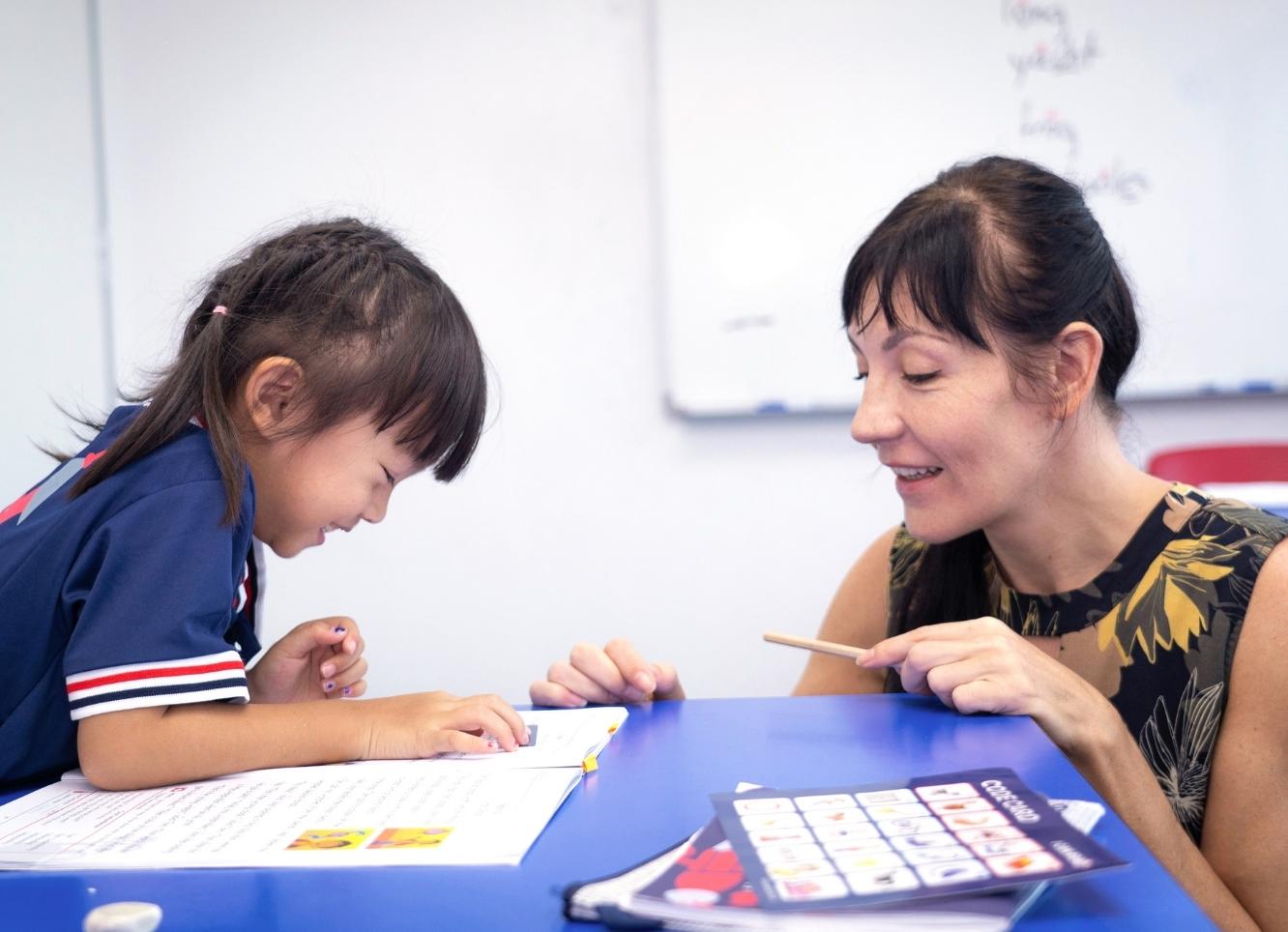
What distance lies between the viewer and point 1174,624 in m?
1.07

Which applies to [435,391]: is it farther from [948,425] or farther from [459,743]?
[948,425]

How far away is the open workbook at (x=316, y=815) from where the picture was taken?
2.12 ft

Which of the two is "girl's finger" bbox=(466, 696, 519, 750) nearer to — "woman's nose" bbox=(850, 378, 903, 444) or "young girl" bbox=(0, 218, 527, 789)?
"young girl" bbox=(0, 218, 527, 789)

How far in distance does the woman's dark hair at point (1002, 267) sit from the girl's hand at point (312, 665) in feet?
1.93

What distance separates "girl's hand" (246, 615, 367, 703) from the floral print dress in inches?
26.5

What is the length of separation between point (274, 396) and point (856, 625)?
0.69 m

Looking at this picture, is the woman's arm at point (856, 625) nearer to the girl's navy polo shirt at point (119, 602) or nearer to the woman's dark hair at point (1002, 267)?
the woman's dark hair at point (1002, 267)

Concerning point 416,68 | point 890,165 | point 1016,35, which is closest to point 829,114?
point 890,165

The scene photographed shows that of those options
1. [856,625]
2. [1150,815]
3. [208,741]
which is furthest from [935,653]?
[208,741]

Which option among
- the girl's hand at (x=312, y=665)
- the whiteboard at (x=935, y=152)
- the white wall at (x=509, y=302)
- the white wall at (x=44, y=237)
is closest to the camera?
the girl's hand at (x=312, y=665)

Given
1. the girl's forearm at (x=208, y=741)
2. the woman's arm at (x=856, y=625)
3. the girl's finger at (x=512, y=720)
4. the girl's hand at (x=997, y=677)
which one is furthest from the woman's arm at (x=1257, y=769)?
the girl's forearm at (x=208, y=741)

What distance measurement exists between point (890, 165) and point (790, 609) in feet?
3.44

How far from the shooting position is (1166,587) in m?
1.10

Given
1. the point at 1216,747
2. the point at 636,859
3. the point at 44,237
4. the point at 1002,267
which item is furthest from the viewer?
the point at 44,237
